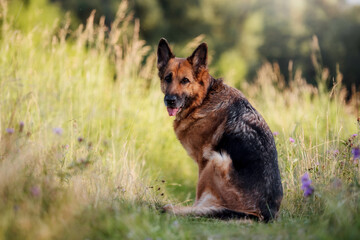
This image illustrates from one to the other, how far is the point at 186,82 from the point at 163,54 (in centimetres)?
60

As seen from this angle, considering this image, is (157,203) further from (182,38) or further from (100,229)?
(182,38)

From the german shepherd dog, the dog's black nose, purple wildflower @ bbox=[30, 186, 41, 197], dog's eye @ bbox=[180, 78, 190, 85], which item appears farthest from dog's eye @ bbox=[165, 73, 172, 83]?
purple wildflower @ bbox=[30, 186, 41, 197]

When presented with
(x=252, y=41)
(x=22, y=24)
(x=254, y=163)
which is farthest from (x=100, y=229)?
(x=252, y=41)

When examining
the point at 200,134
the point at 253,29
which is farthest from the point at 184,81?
the point at 253,29

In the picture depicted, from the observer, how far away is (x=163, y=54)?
16.5 ft

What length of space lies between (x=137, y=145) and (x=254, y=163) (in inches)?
125

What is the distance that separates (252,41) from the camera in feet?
66.5

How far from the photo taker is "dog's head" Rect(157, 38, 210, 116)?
4.62 meters

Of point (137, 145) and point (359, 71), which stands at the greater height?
point (359, 71)

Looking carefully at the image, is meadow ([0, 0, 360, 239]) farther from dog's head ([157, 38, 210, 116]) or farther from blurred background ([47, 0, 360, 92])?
blurred background ([47, 0, 360, 92])

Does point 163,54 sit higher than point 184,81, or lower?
higher

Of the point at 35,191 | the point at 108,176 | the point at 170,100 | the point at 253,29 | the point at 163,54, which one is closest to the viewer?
the point at 35,191

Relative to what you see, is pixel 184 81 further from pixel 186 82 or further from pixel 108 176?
pixel 108 176

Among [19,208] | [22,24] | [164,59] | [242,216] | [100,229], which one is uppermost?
[22,24]
